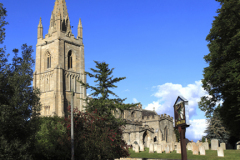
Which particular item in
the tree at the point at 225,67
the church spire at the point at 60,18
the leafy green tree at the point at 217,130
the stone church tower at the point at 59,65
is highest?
the church spire at the point at 60,18

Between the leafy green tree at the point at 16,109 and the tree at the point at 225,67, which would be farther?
the tree at the point at 225,67

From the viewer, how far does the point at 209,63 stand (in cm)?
2611

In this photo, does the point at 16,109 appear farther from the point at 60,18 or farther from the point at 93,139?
the point at 60,18

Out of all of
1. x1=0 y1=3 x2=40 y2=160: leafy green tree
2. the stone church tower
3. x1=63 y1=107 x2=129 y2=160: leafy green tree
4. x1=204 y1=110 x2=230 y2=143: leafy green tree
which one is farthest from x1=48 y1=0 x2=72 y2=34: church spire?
x1=0 y1=3 x2=40 y2=160: leafy green tree

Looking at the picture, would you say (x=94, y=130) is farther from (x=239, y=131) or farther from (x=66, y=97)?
(x=66, y=97)

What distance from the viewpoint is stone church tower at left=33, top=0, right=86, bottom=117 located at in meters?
62.0

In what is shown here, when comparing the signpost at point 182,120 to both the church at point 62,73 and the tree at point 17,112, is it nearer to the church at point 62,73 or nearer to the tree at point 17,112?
the tree at point 17,112

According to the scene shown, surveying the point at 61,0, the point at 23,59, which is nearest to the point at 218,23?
the point at 23,59

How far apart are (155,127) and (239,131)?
3263 centimetres

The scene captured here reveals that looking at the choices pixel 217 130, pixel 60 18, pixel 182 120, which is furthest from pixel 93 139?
pixel 60 18

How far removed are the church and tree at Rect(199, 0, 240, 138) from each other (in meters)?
30.5

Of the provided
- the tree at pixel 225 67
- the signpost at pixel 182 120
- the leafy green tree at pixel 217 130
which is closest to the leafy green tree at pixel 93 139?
the signpost at pixel 182 120

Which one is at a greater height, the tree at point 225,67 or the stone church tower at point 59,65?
the stone church tower at point 59,65

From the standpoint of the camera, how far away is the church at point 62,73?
5997 cm
